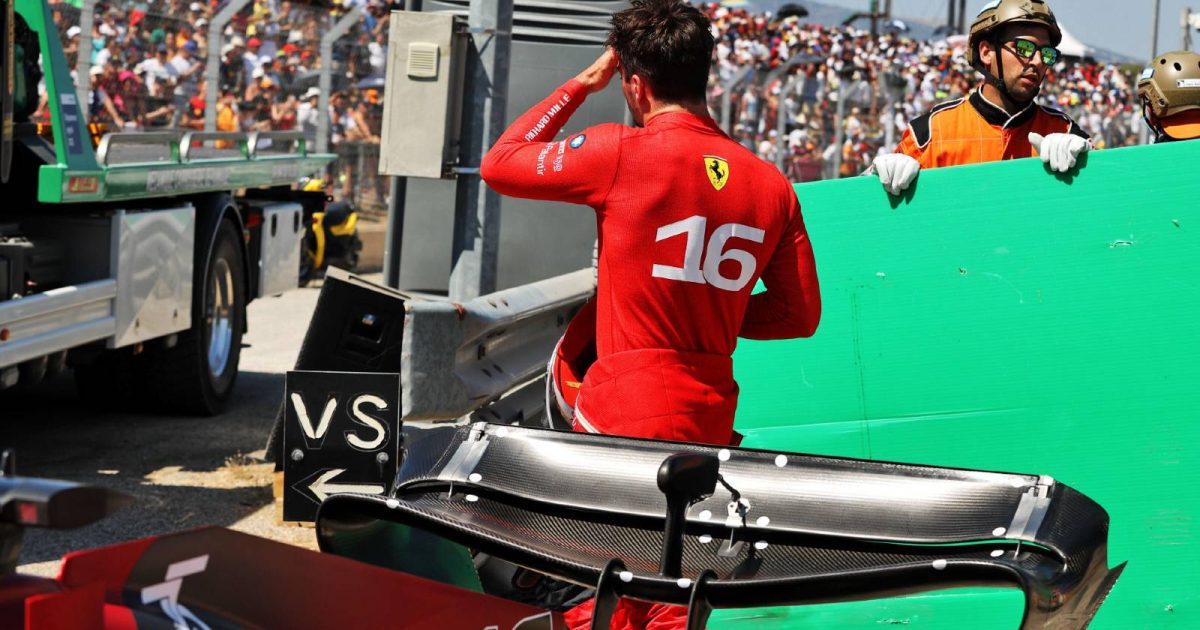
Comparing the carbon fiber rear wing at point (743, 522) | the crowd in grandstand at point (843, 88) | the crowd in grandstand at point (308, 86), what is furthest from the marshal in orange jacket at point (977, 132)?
the crowd in grandstand at point (843, 88)

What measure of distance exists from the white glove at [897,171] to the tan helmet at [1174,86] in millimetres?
1730

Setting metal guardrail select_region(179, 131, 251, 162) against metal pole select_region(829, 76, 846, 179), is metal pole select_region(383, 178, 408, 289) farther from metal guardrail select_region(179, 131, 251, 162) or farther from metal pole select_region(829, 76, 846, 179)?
metal pole select_region(829, 76, 846, 179)

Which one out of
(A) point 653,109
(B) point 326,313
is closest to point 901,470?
(A) point 653,109

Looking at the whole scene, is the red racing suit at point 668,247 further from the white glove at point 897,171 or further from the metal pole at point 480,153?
the metal pole at point 480,153

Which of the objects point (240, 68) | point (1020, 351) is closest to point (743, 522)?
point (1020, 351)

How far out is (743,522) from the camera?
101 inches

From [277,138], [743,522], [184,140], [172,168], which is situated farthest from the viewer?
[277,138]

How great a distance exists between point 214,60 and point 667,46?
1270cm

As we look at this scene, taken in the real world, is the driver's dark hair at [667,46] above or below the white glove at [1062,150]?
above

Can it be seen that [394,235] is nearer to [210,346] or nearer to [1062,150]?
[210,346]

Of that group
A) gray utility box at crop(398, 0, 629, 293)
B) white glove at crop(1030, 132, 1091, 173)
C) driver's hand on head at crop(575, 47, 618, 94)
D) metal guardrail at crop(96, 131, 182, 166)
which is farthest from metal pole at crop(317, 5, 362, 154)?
driver's hand on head at crop(575, 47, 618, 94)

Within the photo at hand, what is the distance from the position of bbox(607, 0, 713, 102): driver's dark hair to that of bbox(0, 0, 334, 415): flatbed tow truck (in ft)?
15.5

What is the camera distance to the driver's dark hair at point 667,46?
3359mm

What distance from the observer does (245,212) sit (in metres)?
10.5
